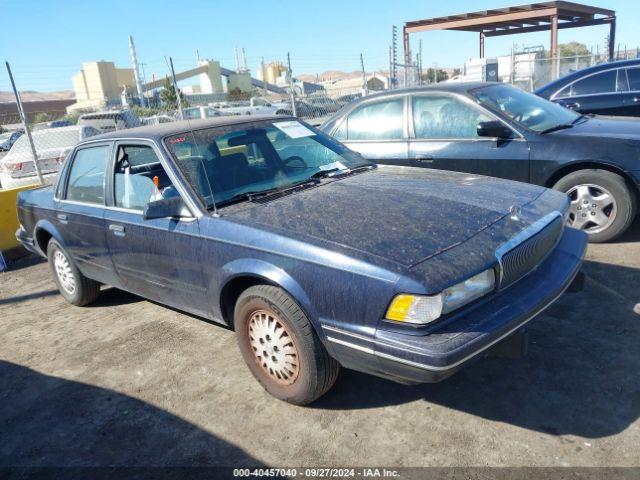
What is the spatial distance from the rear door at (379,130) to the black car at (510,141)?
11mm

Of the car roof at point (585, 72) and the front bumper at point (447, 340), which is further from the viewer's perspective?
the car roof at point (585, 72)

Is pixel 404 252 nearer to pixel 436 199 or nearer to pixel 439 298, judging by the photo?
pixel 439 298

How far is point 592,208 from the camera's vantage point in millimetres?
4984

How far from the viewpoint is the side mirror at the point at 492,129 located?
5062 millimetres

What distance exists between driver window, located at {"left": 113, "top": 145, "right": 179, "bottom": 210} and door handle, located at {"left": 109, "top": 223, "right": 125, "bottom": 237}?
155 millimetres

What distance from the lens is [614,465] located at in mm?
2391

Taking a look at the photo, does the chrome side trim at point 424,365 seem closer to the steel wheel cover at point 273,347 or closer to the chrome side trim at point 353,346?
the chrome side trim at point 353,346

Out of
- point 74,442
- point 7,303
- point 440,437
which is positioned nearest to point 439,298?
point 440,437

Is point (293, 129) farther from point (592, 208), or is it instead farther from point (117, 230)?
point (592, 208)

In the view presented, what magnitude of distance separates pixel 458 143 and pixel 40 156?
8.46 m

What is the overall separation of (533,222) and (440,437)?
4.18 feet

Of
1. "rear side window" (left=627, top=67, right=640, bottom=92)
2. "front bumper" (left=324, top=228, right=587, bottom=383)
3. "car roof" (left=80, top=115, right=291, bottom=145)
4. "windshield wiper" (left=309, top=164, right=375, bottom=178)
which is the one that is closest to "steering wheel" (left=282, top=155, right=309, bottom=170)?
"windshield wiper" (left=309, top=164, right=375, bottom=178)

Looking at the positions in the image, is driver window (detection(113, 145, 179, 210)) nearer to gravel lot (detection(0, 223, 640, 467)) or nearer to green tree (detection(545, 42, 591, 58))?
gravel lot (detection(0, 223, 640, 467))

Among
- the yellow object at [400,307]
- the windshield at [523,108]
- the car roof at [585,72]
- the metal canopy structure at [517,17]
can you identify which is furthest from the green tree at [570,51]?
the yellow object at [400,307]
